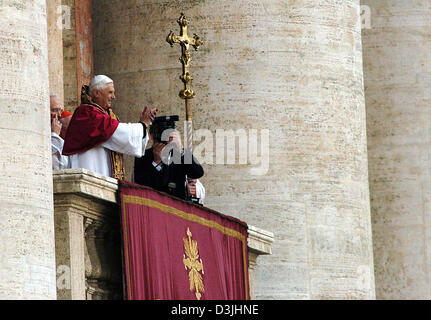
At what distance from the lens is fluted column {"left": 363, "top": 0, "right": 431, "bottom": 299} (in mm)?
23156

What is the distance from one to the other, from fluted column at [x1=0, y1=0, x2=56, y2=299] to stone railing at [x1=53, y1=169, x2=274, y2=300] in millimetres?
515

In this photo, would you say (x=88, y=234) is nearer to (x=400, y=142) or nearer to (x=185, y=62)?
(x=185, y=62)

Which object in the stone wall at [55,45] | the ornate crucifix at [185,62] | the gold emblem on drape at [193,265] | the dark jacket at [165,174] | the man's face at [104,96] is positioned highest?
the stone wall at [55,45]

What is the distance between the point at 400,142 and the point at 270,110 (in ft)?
14.1

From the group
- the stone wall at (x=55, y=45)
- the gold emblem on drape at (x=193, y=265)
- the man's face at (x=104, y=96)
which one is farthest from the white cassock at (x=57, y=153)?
the stone wall at (x=55, y=45)

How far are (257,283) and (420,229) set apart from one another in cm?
458

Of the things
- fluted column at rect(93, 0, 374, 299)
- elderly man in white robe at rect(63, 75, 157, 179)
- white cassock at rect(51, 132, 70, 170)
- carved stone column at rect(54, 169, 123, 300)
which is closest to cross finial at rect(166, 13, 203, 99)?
elderly man in white robe at rect(63, 75, 157, 179)

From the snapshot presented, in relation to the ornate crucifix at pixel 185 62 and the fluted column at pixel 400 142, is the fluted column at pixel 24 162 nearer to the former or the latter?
the ornate crucifix at pixel 185 62

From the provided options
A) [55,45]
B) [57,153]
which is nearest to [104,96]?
[57,153]

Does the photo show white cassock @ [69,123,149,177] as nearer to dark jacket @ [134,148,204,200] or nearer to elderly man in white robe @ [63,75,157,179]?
elderly man in white robe @ [63,75,157,179]

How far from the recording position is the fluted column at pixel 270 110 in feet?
63.7

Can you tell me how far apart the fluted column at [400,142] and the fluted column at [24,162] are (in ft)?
36.3
